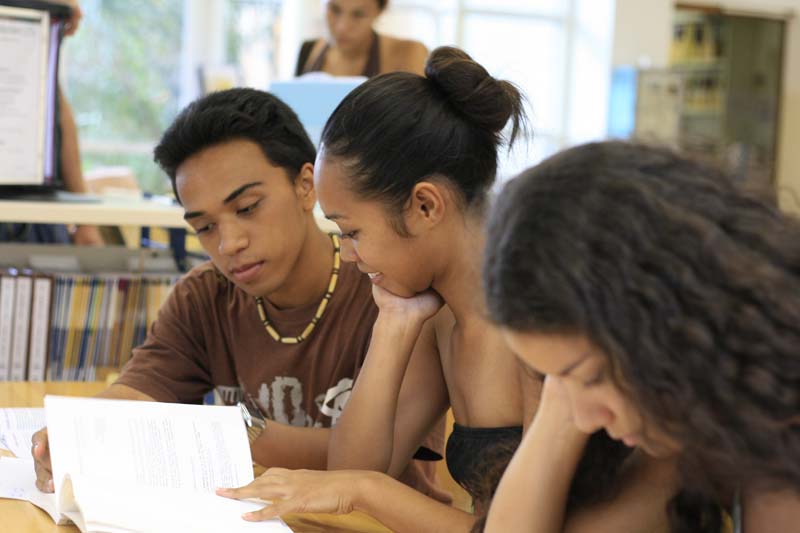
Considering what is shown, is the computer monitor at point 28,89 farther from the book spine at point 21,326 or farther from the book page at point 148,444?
the book page at point 148,444

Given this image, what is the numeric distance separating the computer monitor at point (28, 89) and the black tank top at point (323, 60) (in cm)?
121

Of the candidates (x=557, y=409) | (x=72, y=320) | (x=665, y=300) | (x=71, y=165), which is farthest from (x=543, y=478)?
(x=71, y=165)

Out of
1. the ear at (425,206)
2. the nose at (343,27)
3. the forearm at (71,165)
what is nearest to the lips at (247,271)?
the ear at (425,206)

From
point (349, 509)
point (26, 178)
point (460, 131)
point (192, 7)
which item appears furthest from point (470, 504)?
point (192, 7)

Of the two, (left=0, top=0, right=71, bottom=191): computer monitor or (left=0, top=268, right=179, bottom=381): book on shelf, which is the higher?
(left=0, top=0, right=71, bottom=191): computer monitor

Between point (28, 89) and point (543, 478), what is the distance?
165 cm

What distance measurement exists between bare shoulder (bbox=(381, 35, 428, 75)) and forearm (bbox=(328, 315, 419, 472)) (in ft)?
6.43

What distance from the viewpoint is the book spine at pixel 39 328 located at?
2176mm

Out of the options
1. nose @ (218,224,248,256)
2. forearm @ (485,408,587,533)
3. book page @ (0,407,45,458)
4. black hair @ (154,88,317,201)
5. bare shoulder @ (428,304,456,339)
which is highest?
black hair @ (154,88,317,201)

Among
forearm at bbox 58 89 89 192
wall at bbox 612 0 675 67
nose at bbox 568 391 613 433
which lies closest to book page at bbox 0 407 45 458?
nose at bbox 568 391 613 433

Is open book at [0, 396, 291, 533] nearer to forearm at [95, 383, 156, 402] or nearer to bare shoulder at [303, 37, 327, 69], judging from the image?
forearm at [95, 383, 156, 402]

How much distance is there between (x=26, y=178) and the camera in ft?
7.43

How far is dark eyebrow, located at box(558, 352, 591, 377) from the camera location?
0.77 metres

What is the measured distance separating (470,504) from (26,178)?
135 centimetres
